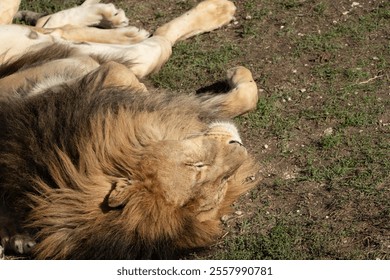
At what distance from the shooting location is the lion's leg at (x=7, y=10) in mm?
5922

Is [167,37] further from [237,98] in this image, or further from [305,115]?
[305,115]

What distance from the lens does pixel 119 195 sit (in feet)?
13.2

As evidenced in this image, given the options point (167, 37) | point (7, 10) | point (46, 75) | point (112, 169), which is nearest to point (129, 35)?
point (167, 37)

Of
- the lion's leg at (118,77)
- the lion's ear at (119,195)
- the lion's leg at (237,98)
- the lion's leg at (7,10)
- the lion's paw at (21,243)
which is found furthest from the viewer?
the lion's leg at (7,10)

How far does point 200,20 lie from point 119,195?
7.87 ft

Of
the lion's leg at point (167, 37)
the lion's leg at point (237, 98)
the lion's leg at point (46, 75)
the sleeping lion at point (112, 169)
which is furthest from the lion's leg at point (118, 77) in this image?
the lion's leg at point (167, 37)

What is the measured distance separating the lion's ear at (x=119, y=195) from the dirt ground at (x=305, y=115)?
51cm

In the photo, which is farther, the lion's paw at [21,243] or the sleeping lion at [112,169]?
the lion's paw at [21,243]

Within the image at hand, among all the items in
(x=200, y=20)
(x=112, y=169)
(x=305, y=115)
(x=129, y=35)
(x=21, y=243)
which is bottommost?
(x=305, y=115)

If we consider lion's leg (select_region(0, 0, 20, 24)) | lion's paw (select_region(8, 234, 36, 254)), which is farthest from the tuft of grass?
lion's paw (select_region(8, 234, 36, 254))

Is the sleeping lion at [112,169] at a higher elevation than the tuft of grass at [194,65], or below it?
higher

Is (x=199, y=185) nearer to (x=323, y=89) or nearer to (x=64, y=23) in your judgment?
(x=323, y=89)

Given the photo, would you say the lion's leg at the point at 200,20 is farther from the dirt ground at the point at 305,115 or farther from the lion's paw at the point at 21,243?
the lion's paw at the point at 21,243
